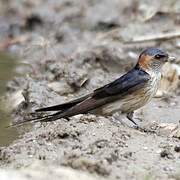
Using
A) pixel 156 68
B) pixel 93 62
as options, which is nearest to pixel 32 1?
pixel 93 62

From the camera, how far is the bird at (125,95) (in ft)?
22.0

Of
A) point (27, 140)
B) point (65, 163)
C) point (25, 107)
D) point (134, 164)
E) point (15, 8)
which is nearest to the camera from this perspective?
point (65, 163)

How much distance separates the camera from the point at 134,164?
5.56 m

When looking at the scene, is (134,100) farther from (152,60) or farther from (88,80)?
(88,80)

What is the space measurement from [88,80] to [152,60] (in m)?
2.03

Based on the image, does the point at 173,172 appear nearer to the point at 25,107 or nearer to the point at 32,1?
the point at 25,107

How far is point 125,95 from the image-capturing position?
6.74 m

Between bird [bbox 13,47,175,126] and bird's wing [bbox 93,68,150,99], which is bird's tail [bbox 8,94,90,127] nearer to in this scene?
bird [bbox 13,47,175,126]

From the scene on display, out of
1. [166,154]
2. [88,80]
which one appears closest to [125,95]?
[166,154]

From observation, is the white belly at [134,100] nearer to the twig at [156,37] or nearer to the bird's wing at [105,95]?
the bird's wing at [105,95]

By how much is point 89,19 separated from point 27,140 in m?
5.87

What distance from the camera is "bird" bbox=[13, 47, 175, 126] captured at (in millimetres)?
6695

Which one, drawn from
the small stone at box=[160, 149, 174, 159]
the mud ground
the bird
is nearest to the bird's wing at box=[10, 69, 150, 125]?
the bird

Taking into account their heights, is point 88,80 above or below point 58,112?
above
